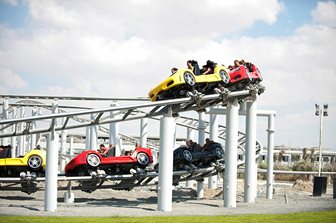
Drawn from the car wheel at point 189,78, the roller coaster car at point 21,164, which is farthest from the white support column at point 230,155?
the roller coaster car at point 21,164

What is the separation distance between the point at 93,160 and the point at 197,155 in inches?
166

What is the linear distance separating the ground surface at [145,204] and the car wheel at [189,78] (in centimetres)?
417

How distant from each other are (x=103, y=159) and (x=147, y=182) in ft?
6.48

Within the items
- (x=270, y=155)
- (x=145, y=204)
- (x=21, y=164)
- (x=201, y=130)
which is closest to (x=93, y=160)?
(x=145, y=204)

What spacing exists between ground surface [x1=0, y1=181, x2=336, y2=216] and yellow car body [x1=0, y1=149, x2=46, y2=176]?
1087mm

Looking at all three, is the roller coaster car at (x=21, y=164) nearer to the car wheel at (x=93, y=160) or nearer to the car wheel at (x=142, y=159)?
the car wheel at (x=93, y=160)

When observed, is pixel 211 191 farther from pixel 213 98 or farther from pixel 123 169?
pixel 213 98

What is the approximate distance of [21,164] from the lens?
1944 cm

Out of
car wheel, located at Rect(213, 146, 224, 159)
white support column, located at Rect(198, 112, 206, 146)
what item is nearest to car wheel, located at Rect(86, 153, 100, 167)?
car wheel, located at Rect(213, 146, 224, 159)

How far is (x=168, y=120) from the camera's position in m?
16.4

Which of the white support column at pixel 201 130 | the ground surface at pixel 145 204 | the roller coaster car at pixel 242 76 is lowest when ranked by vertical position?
the ground surface at pixel 145 204

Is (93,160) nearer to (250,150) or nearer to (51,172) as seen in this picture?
(51,172)

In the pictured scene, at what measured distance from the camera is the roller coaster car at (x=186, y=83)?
18297 millimetres

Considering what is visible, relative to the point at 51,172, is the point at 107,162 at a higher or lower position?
higher
